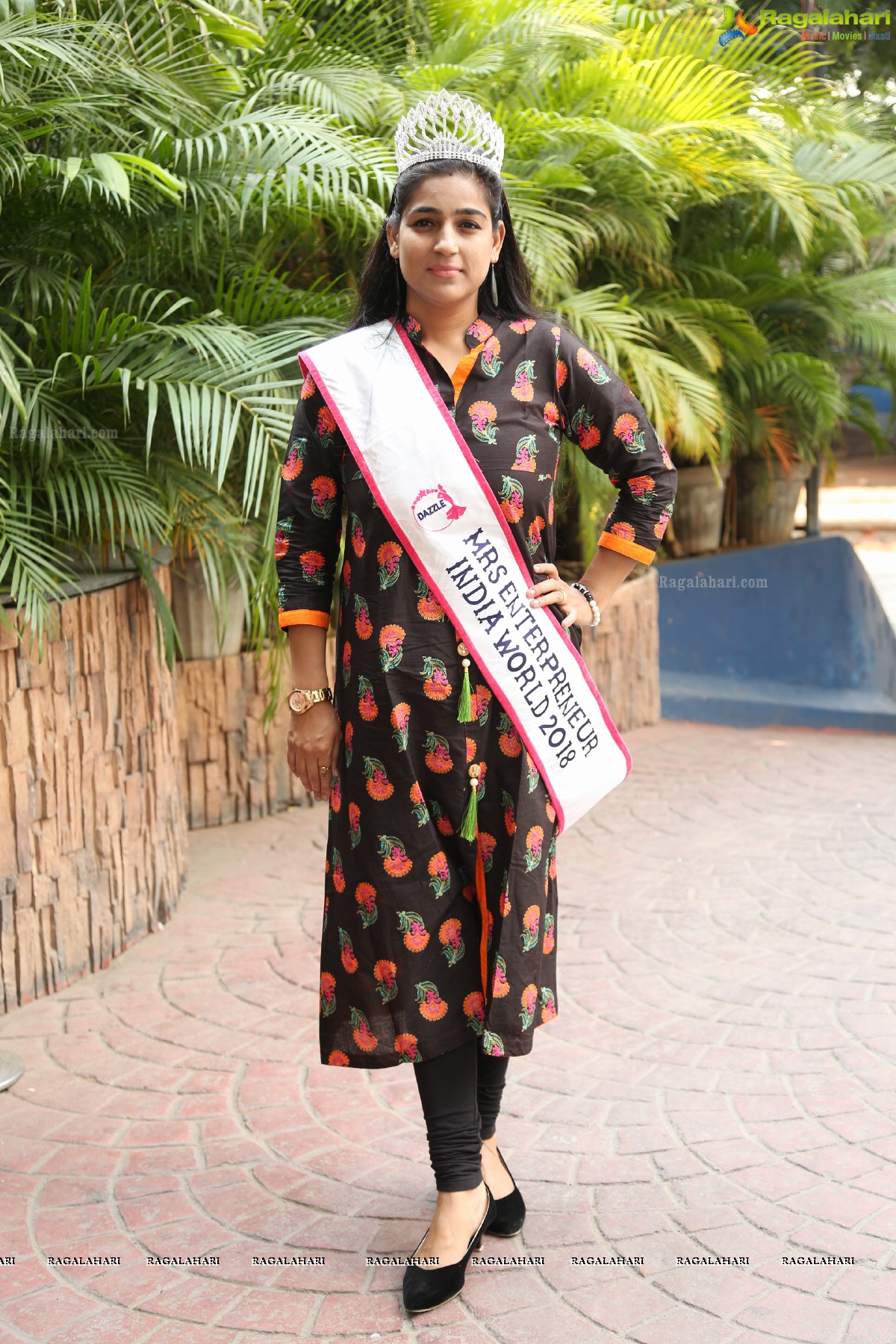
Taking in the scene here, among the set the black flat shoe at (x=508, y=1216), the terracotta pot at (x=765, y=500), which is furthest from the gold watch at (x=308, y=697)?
the terracotta pot at (x=765, y=500)

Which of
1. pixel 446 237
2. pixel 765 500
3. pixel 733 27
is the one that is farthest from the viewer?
pixel 765 500

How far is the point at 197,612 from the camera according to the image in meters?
Answer: 4.50

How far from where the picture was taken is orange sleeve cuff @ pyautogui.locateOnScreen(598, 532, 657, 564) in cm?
214

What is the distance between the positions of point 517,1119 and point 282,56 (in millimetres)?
3480

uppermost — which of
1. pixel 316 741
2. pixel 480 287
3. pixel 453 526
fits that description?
pixel 480 287

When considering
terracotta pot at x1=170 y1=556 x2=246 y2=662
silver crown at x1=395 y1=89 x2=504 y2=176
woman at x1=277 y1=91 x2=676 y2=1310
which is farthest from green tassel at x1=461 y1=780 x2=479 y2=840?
terracotta pot at x1=170 y1=556 x2=246 y2=662

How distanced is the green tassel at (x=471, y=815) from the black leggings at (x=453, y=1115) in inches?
13.5

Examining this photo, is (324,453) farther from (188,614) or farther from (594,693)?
(188,614)

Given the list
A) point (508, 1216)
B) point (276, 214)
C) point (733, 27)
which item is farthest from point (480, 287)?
point (733, 27)

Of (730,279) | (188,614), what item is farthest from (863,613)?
(188,614)

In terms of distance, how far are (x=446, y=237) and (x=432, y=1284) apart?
1.57 m

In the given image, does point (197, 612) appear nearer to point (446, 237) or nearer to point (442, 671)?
point (442, 671)

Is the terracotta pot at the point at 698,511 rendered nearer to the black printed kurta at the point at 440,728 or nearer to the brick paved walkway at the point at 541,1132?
the brick paved walkway at the point at 541,1132

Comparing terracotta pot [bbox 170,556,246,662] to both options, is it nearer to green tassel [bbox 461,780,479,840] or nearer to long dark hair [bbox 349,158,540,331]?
long dark hair [bbox 349,158,540,331]
